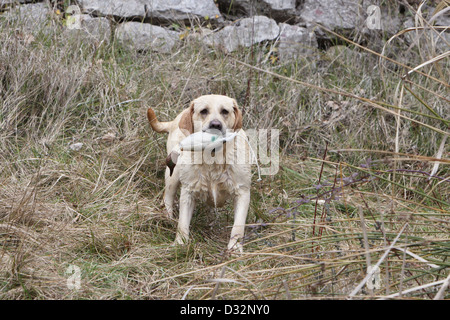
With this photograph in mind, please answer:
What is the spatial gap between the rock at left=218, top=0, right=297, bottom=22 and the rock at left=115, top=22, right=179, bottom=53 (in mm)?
759

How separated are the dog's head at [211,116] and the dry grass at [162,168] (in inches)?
13.2

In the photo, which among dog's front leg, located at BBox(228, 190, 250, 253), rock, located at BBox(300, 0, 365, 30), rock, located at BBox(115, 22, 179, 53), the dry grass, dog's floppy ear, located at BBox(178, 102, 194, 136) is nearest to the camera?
the dry grass

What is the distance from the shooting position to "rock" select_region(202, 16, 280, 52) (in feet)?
17.6

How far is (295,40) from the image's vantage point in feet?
→ 18.2

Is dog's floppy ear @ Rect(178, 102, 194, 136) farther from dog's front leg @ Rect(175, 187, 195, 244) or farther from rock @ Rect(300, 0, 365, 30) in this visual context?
rock @ Rect(300, 0, 365, 30)

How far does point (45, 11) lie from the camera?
5.25m

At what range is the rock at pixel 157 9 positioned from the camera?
5471 mm

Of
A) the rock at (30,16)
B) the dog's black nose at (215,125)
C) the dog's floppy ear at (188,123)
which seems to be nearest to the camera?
the dog's black nose at (215,125)

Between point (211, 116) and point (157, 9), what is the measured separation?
2690mm

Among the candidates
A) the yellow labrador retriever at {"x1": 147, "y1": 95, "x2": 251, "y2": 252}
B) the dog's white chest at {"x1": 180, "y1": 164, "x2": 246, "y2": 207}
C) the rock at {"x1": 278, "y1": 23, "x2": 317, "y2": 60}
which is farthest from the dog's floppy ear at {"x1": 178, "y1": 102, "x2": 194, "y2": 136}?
the rock at {"x1": 278, "y1": 23, "x2": 317, "y2": 60}

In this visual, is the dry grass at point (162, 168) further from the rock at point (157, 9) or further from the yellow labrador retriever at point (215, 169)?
the rock at point (157, 9)

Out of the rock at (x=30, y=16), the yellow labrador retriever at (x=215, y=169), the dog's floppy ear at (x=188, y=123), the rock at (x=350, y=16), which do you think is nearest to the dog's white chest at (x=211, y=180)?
the yellow labrador retriever at (x=215, y=169)

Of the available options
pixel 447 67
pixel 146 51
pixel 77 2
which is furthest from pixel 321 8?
pixel 77 2

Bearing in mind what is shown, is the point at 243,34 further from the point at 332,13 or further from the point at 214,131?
the point at 214,131
